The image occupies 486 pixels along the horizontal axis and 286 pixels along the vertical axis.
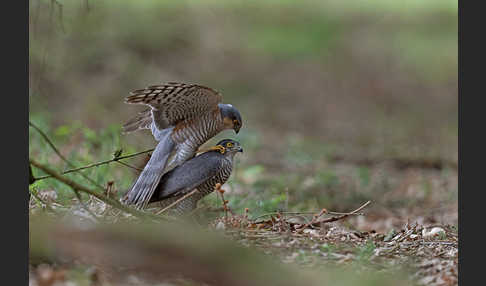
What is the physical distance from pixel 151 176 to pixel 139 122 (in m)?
0.71

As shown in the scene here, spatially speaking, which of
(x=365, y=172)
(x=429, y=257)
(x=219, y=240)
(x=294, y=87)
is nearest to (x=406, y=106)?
(x=294, y=87)

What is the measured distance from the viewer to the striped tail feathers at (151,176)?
4.86 metres

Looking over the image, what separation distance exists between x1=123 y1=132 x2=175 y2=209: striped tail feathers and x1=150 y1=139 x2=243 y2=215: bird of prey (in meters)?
0.13

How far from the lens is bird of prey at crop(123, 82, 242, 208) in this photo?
15.8ft

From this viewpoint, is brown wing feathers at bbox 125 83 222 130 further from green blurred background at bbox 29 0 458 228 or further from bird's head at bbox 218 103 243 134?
green blurred background at bbox 29 0 458 228

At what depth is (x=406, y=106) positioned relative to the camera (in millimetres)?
15383

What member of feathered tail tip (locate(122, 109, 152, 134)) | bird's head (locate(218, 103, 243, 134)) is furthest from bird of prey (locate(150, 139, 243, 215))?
feathered tail tip (locate(122, 109, 152, 134))

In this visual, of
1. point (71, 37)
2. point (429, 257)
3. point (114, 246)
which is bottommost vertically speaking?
point (429, 257)

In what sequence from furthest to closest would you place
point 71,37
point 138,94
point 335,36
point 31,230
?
1. point 335,36
2. point 71,37
3. point 138,94
4. point 31,230

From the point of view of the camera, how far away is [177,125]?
502 cm

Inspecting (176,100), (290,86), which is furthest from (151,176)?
(290,86)

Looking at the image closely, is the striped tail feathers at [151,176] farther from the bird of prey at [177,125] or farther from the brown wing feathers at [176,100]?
the brown wing feathers at [176,100]

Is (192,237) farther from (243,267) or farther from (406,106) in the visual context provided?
(406,106)

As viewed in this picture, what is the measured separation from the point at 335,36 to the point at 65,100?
8.76m
